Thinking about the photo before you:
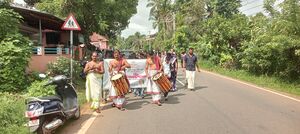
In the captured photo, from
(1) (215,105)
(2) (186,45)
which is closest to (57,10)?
(1) (215,105)

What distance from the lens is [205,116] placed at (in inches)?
431

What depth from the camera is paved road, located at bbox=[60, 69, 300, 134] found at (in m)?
9.16

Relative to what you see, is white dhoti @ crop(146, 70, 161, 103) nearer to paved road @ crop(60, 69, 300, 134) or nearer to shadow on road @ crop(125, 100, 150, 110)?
paved road @ crop(60, 69, 300, 134)

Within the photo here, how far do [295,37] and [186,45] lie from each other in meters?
37.0

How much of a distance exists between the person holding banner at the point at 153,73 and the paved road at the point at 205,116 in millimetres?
318

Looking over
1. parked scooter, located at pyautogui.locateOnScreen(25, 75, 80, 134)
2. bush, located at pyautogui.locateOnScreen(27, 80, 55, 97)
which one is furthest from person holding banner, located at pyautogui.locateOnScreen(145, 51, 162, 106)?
bush, located at pyautogui.locateOnScreen(27, 80, 55, 97)

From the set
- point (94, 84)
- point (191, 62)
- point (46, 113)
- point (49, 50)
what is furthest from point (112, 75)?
point (49, 50)

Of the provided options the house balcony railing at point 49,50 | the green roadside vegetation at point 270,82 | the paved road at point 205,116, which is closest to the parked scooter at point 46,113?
the paved road at point 205,116

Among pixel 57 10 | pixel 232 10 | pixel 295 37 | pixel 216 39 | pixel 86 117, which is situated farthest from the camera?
pixel 232 10

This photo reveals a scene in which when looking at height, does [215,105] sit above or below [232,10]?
below

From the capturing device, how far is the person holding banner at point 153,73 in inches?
526

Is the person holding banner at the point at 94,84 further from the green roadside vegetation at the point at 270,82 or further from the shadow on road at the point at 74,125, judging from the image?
the green roadside vegetation at the point at 270,82

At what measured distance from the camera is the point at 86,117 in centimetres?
1112

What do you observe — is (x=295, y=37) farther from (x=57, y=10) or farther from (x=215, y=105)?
(x=57, y=10)
